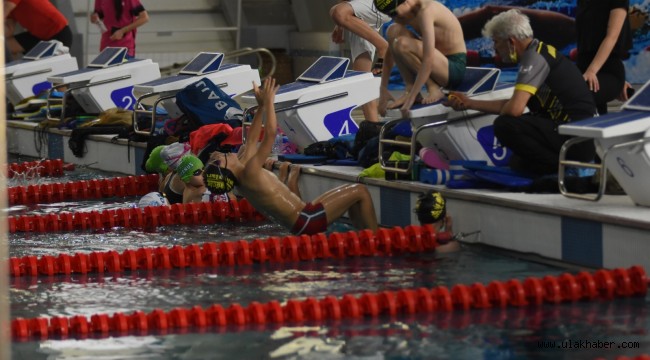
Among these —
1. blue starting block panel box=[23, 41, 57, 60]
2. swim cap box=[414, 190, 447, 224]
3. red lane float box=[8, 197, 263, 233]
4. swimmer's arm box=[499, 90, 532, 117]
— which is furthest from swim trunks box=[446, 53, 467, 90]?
blue starting block panel box=[23, 41, 57, 60]

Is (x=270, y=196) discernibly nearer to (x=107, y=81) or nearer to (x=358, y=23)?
(x=358, y=23)

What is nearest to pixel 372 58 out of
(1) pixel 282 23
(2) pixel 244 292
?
(2) pixel 244 292

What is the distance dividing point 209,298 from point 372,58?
463cm

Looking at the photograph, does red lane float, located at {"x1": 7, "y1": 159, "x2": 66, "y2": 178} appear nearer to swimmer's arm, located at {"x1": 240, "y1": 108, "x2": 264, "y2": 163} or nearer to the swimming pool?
the swimming pool

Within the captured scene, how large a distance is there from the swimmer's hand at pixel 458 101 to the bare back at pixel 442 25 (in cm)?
73

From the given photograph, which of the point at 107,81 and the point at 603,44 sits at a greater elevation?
the point at 107,81

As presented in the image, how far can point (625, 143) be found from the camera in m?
5.06

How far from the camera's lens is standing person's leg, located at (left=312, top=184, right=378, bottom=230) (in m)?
6.27

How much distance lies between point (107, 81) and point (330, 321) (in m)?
7.17

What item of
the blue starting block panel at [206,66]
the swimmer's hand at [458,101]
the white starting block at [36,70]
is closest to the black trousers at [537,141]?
the swimmer's hand at [458,101]

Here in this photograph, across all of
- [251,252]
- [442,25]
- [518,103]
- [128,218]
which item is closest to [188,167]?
[128,218]

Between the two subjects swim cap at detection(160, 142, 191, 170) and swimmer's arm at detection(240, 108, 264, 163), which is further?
swim cap at detection(160, 142, 191, 170)

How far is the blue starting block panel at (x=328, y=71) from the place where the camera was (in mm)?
8336

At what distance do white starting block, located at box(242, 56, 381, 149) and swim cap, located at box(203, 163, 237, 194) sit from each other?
1991mm
